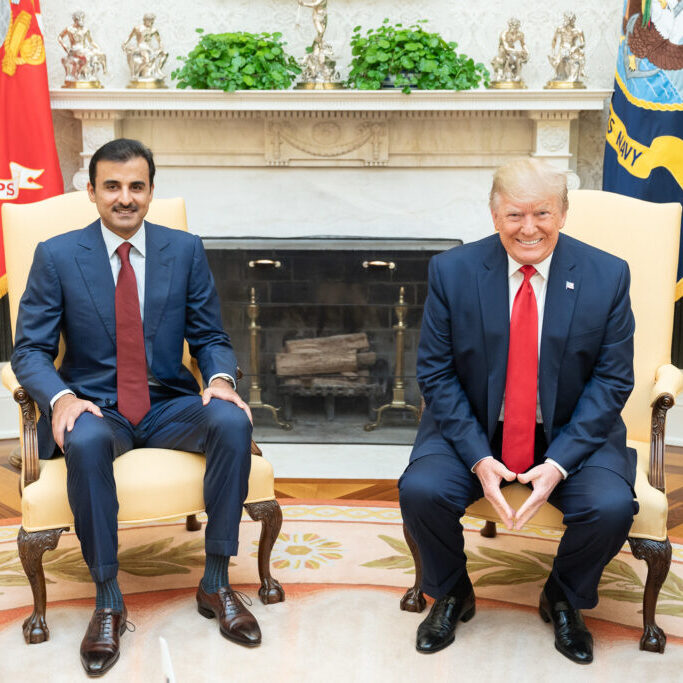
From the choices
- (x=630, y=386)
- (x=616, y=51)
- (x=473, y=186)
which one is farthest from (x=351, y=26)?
(x=630, y=386)

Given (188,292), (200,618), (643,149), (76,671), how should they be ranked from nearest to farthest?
(76,671)
(200,618)
(188,292)
(643,149)

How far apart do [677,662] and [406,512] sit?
30.2 inches

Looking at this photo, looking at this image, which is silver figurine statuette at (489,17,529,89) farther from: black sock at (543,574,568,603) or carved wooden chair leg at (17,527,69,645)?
carved wooden chair leg at (17,527,69,645)

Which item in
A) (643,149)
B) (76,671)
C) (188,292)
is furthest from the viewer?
(643,149)

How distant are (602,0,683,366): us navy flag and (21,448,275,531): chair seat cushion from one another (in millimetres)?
2439

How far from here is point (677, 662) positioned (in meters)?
2.30

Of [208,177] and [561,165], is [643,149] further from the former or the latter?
[208,177]

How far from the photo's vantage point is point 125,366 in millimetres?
2576

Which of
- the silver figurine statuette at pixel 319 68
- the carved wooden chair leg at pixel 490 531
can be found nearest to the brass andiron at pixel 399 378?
the silver figurine statuette at pixel 319 68

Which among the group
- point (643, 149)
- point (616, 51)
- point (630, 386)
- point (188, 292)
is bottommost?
point (630, 386)

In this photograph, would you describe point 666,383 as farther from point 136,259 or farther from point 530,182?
point 136,259

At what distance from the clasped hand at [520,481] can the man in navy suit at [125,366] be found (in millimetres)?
626

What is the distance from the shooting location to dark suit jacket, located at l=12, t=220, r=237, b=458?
253cm

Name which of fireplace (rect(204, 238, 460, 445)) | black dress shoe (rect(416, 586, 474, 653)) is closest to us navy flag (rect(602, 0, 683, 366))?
fireplace (rect(204, 238, 460, 445))
